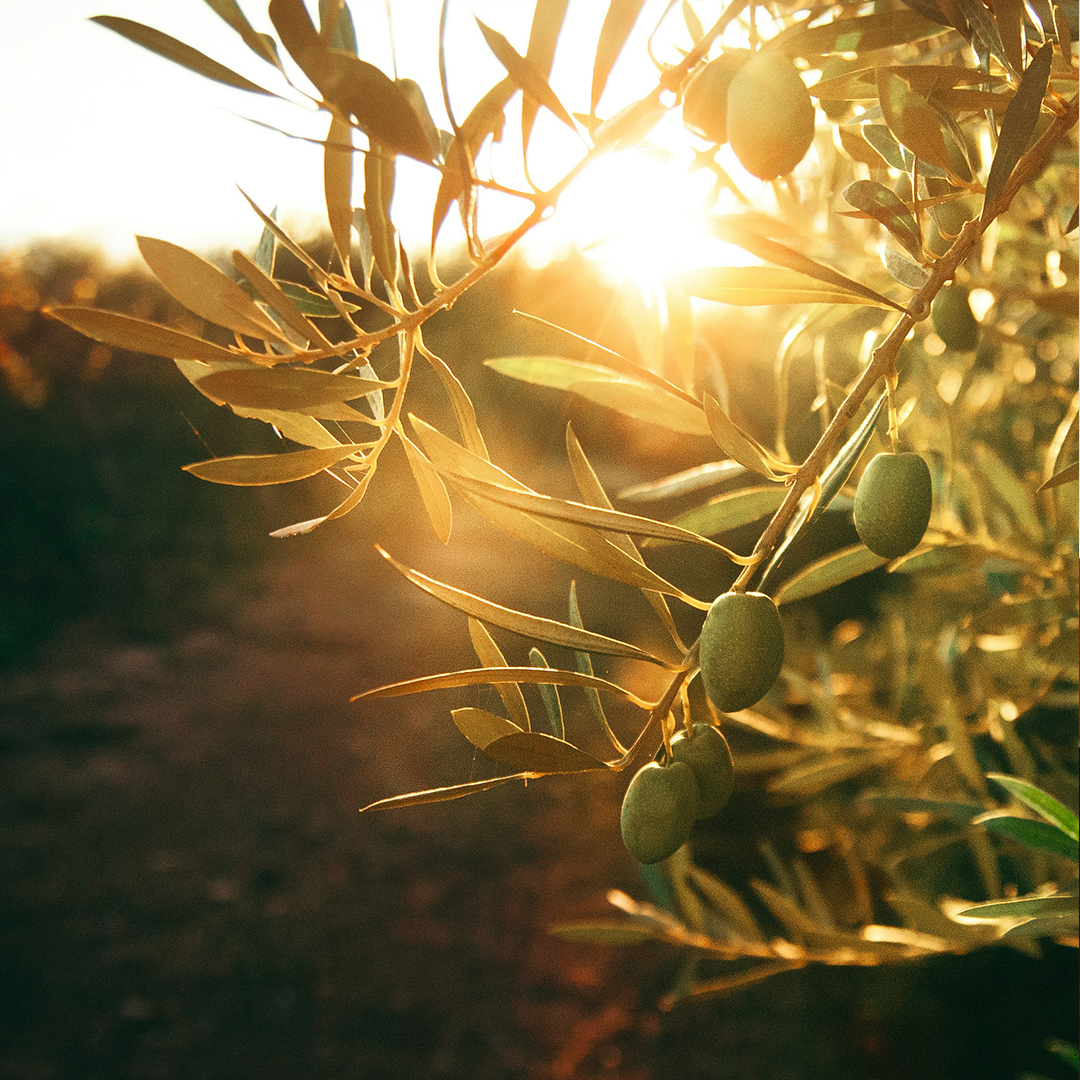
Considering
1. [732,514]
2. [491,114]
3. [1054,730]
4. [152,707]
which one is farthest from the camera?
[152,707]

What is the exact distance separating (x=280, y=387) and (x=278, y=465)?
0.16 ft

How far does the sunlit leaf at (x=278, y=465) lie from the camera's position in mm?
295

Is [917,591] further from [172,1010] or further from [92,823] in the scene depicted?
[92,823]

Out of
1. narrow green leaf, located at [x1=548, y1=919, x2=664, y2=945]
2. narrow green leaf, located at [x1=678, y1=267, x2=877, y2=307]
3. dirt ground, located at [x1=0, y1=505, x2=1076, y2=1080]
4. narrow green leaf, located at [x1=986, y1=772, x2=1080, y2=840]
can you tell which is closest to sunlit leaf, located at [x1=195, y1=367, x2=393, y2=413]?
narrow green leaf, located at [x1=678, y1=267, x2=877, y2=307]

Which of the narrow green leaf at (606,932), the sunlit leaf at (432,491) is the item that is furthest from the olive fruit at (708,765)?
the narrow green leaf at (606,932)

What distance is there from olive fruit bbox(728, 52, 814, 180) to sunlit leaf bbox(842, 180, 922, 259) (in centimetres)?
4

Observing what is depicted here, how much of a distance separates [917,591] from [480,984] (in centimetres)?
161

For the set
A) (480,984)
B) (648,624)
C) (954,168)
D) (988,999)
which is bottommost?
(480,984)

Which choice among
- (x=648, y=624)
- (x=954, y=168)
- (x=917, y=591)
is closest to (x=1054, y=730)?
(x=917, y=591)

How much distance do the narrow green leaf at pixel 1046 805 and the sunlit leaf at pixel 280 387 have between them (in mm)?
346

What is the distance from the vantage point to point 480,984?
7.80 feet

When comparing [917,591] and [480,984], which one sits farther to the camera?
[480,984]

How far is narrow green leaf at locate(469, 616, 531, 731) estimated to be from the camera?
315mm

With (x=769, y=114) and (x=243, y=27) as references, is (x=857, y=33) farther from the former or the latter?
(x=243, y=27)
